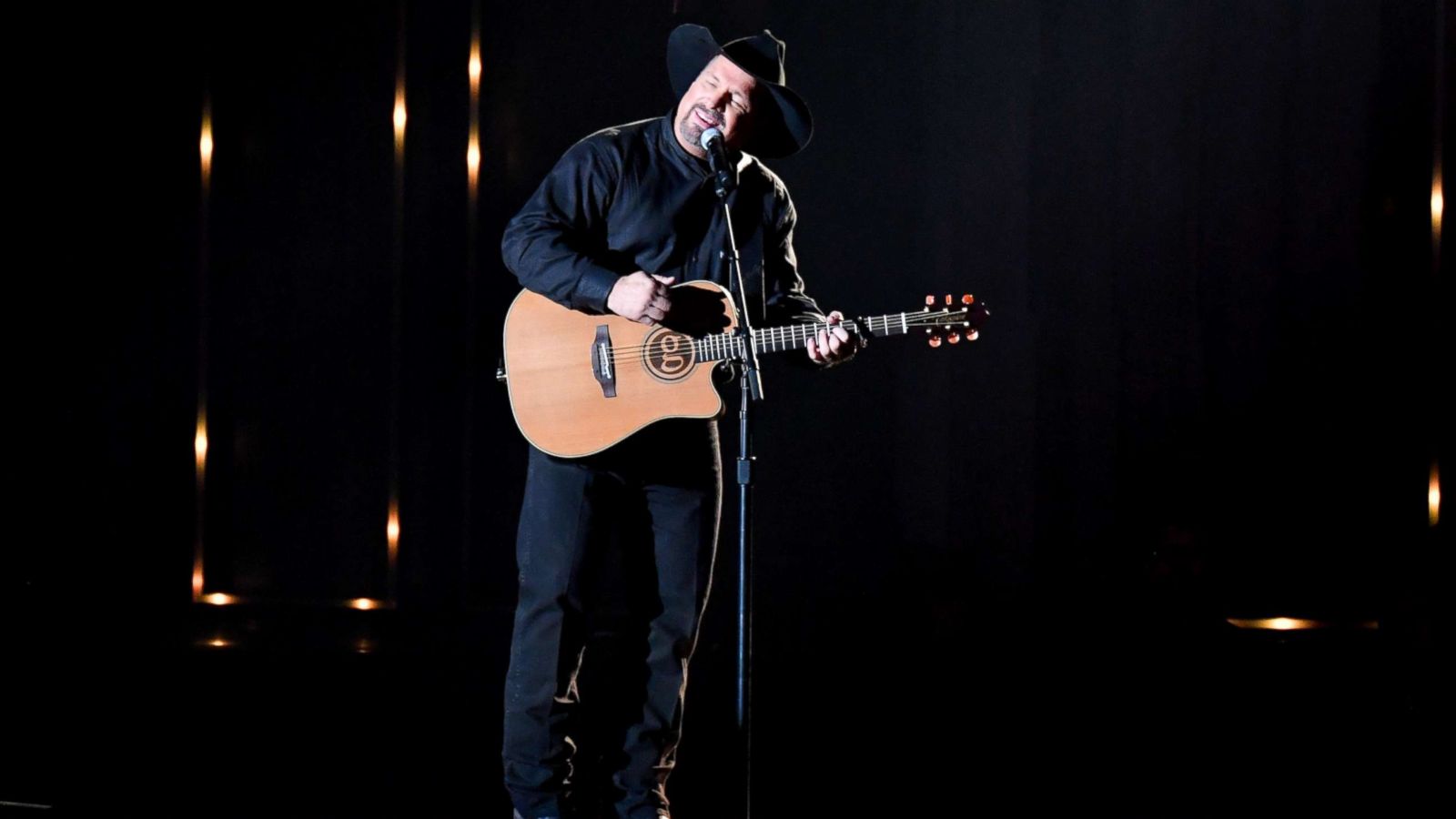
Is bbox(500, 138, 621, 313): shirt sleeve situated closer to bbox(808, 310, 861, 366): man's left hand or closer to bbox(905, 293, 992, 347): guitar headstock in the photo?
bbox(808, 310, 861, 366): man's left hand

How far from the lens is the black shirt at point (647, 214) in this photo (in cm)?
221

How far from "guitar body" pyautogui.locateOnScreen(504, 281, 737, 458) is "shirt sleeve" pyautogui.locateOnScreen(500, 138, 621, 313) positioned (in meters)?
0.08

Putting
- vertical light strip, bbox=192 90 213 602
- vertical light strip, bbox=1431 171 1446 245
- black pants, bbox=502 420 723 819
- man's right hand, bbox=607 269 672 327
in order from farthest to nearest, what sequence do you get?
vertical light strip, bbox=192 90 213 602, vertical light strip, bbox=1431 171 1446 245, black pants, bbox=502 420 723 819, man's right hand, bbox=607 269 672 327

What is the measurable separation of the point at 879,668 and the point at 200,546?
2508 millimetres

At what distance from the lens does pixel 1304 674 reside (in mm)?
A: 3453

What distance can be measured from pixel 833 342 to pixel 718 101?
56cm

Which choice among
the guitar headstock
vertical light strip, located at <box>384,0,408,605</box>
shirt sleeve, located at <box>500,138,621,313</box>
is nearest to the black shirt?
shirt sleeve, located at <box>500,138,621,313</box>

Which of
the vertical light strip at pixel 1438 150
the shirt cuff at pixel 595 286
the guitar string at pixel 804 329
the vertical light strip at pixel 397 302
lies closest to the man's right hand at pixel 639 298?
the shirt cuff at pixel 595 286

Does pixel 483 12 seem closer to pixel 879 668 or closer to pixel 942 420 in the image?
pixel 942 420

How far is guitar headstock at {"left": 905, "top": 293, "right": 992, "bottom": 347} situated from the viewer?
208cm

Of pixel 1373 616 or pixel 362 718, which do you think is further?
pixel 1373 616

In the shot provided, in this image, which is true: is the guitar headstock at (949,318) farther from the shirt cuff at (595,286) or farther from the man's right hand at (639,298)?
the shirt cuff at (595,286)

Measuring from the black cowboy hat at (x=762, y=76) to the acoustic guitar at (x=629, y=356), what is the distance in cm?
43

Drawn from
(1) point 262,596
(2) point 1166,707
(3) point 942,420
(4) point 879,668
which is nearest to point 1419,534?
(2) point 1166,707
